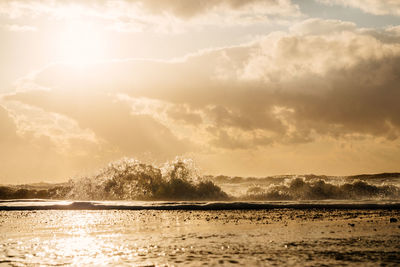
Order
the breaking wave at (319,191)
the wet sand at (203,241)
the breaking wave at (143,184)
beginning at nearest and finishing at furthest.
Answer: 1. the wet sand at (203,241)
2. the breaking wave at (143,184)
3. the breaking wave at (319,191)

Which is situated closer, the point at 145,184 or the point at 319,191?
the point at 145,184

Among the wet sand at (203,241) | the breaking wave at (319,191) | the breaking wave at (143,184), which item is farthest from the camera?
the breaking wave at (319,191)

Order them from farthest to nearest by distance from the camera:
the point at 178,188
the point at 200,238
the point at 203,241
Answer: the point at 178,188 < the point at 200,238 < the point at 203,241

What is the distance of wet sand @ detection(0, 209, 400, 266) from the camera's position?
11.3 meters

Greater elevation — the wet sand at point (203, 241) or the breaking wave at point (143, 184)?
the breaking wave at point (143, 184)

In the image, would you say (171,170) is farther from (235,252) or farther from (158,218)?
(235,252)

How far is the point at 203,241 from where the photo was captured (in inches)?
574

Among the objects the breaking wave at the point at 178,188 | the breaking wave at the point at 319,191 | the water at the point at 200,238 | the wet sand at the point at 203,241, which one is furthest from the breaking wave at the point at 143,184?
the wet sand at the point at 203,241

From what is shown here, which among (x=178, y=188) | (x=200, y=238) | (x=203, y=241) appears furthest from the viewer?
(x=178, y=188)

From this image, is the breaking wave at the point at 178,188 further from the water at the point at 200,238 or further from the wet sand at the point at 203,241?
the wet sand at the point at 203,241

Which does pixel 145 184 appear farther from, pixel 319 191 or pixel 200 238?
pixel 200 238

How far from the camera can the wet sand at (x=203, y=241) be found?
11344mm

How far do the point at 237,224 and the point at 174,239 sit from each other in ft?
A: 17.8

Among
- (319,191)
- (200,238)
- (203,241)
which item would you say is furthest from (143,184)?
(203,241)
